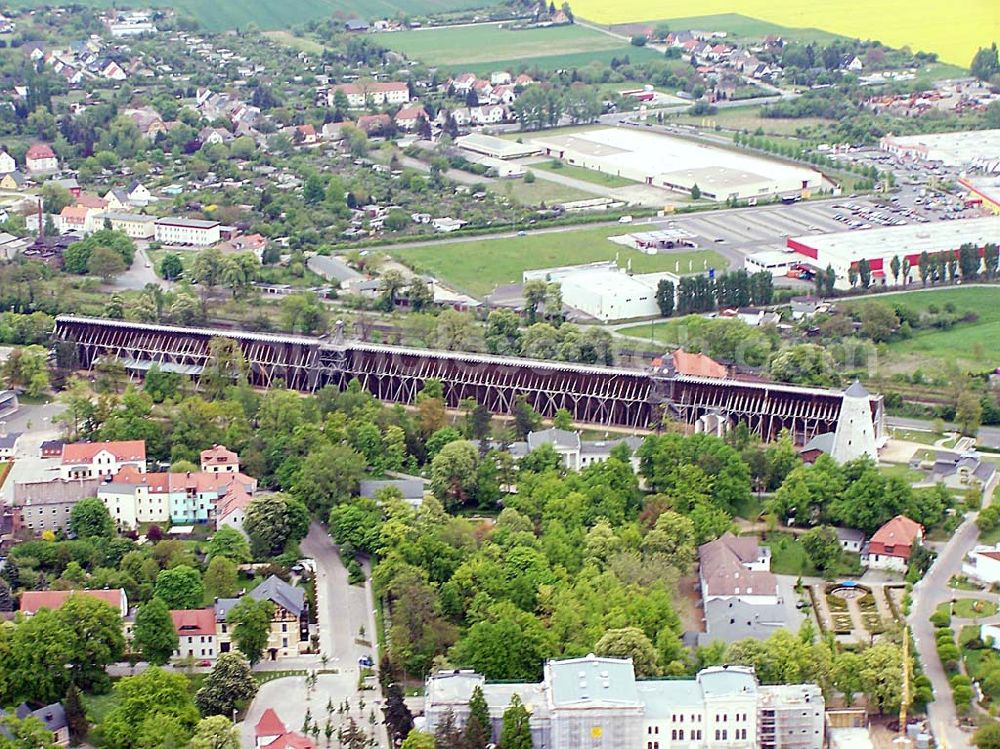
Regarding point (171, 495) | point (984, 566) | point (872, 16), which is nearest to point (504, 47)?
point (872, 16)

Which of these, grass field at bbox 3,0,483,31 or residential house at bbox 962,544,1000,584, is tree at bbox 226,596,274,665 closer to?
residential house at bbox 962,544,1000,584

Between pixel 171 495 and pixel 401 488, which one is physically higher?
pixel 401 488

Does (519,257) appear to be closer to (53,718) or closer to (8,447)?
(8,447)

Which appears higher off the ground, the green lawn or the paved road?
the paved road

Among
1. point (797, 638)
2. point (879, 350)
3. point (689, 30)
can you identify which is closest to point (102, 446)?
point (797, 638)

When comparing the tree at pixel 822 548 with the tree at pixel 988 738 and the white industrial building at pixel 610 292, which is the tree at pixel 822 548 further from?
the white industrial building at pixel 610 292

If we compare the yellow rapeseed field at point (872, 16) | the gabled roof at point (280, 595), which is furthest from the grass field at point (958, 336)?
the yellow rapeseed field at point (872, 16)

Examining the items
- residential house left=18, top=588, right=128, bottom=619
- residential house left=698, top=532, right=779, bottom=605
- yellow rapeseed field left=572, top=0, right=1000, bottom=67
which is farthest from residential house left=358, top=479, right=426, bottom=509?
yellow rapeseed field left=572, top=0, right=1000, bottom=67
